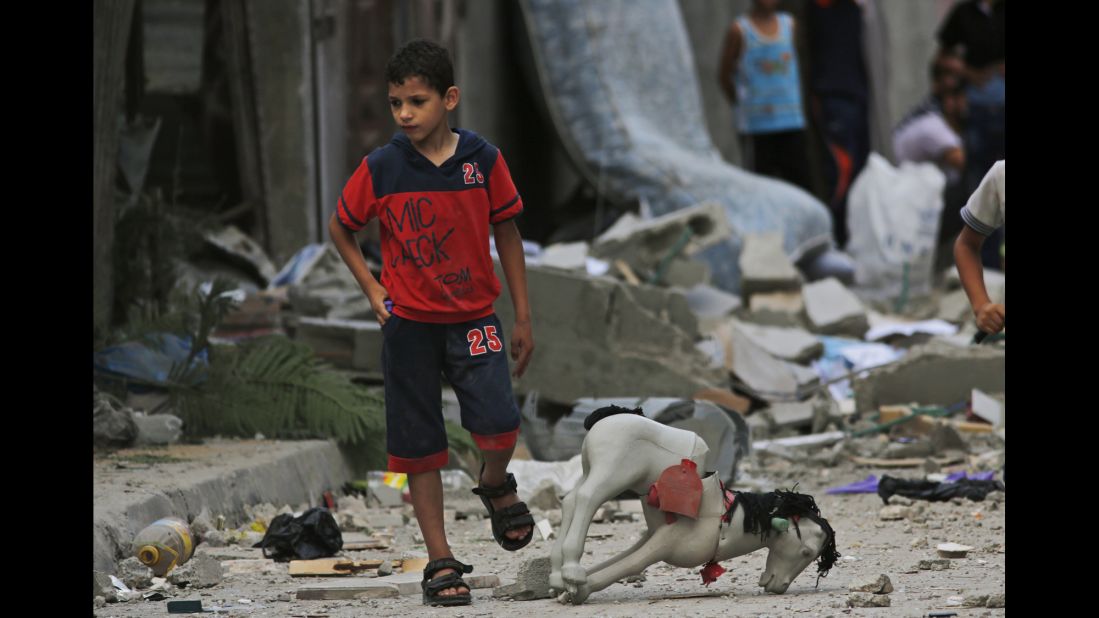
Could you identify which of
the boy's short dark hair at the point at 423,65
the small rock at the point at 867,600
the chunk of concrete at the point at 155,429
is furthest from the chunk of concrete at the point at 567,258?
the small rock at the point at 867,600

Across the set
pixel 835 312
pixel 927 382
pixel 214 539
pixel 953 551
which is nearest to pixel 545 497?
pixel 214 539

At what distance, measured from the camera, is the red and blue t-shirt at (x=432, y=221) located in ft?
13.5

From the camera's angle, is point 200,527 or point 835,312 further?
point 835,312

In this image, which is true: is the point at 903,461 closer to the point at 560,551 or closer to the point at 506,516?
the point at 506,516

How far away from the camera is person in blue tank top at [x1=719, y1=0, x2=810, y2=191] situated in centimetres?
1308

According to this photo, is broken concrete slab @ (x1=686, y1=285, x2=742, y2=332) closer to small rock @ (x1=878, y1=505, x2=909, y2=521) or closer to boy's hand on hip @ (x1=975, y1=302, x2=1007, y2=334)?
small rock @ (x1=878, y1=505, x2=909, y2=521)

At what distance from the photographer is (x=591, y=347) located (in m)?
7.52

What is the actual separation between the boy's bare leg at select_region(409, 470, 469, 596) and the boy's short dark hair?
995 millimetres

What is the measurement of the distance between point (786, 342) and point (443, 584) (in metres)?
5.20

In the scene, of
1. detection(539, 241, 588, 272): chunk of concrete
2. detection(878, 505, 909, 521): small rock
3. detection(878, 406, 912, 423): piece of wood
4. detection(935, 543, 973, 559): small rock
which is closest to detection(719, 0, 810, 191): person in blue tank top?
detection(539, 241, 588, 272): chunk of concrete

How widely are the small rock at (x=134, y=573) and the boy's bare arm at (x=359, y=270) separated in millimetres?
961

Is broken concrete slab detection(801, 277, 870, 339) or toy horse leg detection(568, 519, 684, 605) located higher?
toy horse leg detection(568, 519, 684, 605)

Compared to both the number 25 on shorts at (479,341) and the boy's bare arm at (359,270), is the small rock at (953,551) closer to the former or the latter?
the number 25 on shorts at (479,341)

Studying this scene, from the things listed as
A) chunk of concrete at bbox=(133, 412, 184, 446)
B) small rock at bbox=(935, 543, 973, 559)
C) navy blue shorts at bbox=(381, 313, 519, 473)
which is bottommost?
chunk of concrete at bbox=(133, 412, 184, 446)
